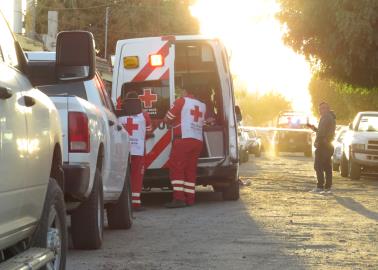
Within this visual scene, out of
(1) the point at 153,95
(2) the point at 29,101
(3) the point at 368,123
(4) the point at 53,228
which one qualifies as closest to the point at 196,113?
(1) the point at 153,95

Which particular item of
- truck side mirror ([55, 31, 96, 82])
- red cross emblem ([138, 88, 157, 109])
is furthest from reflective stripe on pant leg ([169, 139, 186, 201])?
→ truck side mirror ([55, 31, 96, 82])

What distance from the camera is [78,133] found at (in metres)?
8.24

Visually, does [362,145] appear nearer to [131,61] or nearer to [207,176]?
[207,176]

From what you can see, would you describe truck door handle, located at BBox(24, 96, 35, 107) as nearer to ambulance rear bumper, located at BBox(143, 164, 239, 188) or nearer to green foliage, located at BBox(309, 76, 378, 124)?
ambulance rear bumper, located at BBox(143, 164, 239, 188)

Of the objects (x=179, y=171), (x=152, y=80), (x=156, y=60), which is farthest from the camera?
(x=152, y=80)

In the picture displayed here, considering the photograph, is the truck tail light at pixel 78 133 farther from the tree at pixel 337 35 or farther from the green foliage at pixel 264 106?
the green foliage at pixel 264 106

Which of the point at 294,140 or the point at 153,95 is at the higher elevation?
the point at 153,95

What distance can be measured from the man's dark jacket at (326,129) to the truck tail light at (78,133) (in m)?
10.3

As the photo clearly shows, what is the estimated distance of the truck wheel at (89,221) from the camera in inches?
340

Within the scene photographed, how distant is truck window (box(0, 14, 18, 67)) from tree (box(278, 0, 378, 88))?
21.5 m

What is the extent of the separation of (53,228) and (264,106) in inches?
5786

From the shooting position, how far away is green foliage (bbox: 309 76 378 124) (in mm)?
58188

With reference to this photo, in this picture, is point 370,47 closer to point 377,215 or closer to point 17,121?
point 377,215

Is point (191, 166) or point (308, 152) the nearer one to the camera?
point (191, 166)
